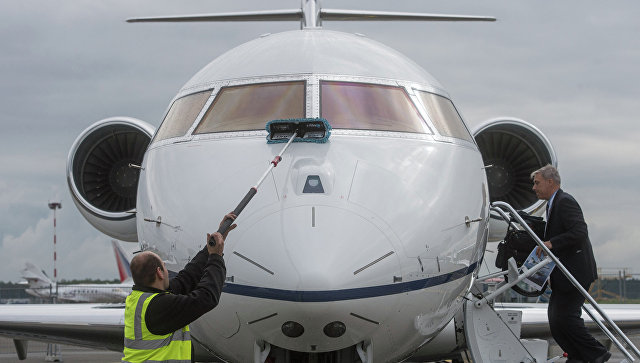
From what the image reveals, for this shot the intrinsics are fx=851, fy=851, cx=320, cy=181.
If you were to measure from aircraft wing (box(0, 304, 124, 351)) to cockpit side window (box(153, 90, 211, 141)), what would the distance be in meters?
2.82

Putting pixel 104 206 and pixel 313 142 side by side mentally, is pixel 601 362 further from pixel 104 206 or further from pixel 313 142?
pixel 104 206

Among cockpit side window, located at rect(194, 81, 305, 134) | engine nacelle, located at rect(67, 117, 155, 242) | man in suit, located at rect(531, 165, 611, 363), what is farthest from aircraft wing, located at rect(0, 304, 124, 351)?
man in suit, located at rect(531, 165, 611, 363)

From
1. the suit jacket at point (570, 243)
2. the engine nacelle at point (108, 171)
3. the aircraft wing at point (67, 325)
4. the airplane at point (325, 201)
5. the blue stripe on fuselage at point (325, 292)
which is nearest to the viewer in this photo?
the blue stripe on fuselage at point (325, 292)

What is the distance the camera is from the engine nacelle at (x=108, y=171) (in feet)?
33.3

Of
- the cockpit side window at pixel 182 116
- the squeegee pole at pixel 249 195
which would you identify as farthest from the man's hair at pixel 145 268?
the cockpit side window at pixel 182 116

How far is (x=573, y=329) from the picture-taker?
6.49 m

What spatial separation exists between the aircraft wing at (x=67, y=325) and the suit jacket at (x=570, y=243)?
4597 millimetres

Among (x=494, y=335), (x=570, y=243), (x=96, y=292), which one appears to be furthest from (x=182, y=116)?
(x=96, y=292)

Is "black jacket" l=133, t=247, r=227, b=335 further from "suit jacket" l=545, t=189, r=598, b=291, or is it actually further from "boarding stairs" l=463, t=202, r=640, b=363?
"suit jacket" l=545, t=189, r=598, b=291

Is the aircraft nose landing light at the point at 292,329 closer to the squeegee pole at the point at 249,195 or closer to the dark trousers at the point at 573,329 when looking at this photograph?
the squeegee pole at the point at 249,195

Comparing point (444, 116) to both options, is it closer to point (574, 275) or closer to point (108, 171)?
point (574, 275)

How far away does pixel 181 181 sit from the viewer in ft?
19.3

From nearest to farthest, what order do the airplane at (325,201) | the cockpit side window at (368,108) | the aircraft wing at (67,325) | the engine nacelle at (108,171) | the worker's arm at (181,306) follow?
the worker's arm at (181,306), the airplane at (325,201), the cockpit side window at (368,108), the aircraft wing at (67,325), the engine nacelle at (108,171)

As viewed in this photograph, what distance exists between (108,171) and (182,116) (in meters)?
4.15
